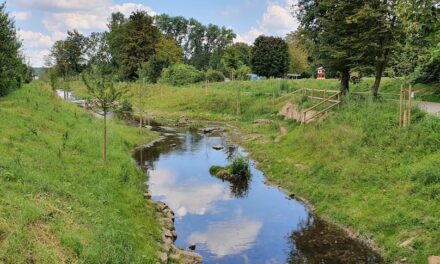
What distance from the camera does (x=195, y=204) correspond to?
22.7 m

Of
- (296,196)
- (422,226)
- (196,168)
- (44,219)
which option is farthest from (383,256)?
(196,168)

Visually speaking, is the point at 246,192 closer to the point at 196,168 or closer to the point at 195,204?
the point at 195,204

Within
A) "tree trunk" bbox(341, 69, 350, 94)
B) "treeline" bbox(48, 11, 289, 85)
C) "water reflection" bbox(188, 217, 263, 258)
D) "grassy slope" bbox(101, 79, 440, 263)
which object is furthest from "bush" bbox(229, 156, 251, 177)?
"treeline" bbox(48, 11, 289, 85)

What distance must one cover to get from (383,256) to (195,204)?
32.4 feet

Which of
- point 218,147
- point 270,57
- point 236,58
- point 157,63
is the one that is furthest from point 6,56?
point 236,58

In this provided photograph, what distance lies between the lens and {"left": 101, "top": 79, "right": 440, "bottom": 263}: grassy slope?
56.6 ft

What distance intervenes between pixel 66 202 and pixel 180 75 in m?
68.7

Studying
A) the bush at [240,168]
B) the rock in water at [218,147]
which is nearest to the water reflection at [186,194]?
the bush at [240,168]

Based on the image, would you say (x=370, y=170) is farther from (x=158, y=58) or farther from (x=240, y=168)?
(x=158, y=58)

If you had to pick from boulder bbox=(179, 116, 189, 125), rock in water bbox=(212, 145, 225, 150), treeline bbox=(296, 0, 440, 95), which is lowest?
rock in water bbox=(212, 145, 225, 150)

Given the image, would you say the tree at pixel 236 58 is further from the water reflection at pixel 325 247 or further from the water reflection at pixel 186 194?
the water reflection at pixel 325 247

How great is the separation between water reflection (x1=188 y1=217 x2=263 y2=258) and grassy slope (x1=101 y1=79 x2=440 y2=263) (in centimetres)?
397

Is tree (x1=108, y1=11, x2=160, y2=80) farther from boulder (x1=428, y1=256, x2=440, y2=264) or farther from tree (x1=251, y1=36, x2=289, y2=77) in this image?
boulder (x1=428, y1=256, x2=440, y2=264)

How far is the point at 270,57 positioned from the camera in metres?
91.0
